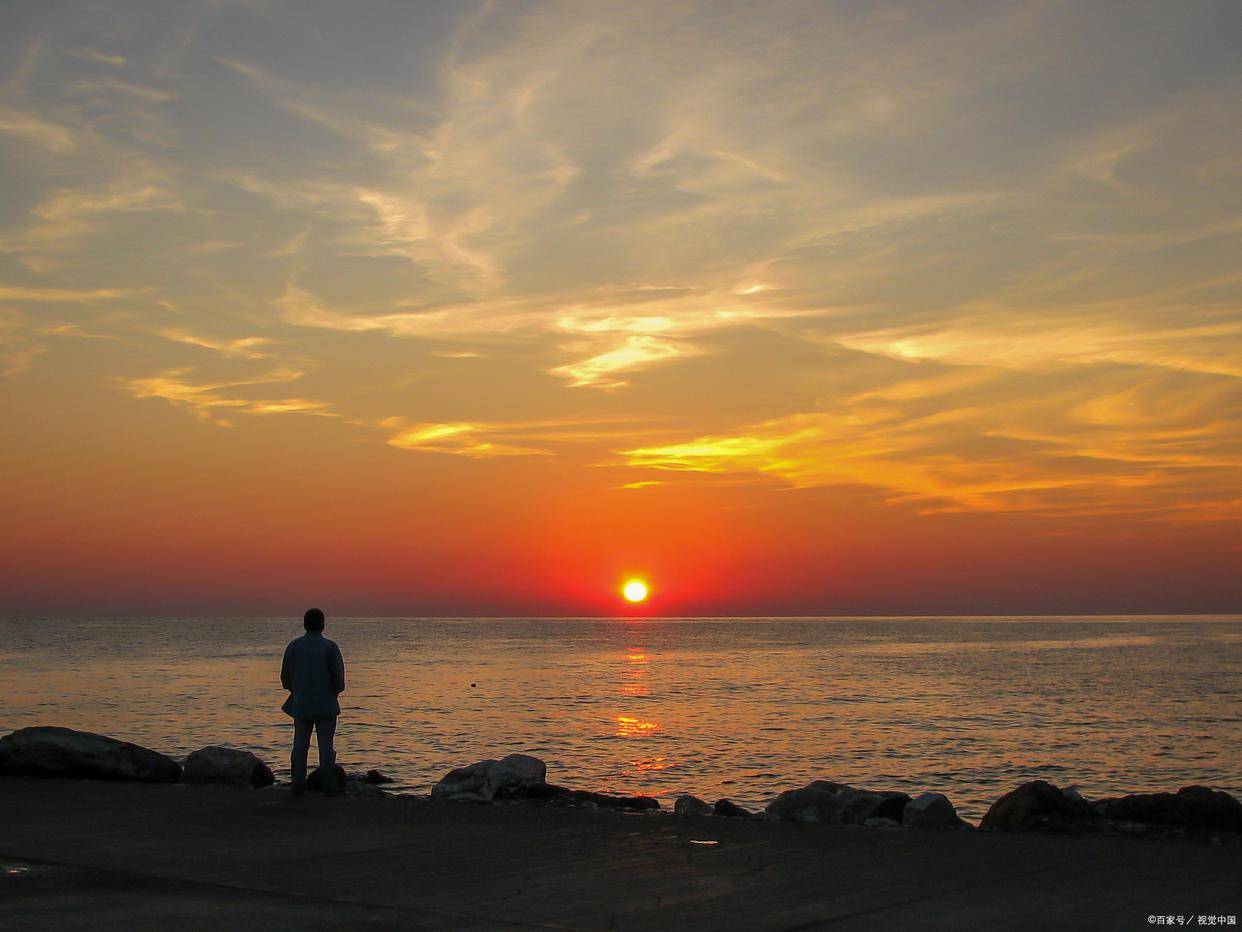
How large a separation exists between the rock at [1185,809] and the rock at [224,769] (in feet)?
33.2

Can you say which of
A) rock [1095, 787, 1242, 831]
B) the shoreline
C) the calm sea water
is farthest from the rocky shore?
the calm sea water

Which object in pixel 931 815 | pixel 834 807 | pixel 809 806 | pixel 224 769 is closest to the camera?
pixel 931 815

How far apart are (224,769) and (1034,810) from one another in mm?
9701

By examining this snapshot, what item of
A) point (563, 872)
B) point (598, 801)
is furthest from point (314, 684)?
point (563, 872)

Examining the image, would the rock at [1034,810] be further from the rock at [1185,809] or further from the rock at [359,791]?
the rock at [359,791]

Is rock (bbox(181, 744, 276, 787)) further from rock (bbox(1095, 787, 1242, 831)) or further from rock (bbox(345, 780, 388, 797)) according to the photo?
rock (bbox(1095, 787, 1242, 831))

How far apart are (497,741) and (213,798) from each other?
22.5 m

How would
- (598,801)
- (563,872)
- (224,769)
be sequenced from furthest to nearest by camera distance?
(224,769)
(598,801)
(563,872)

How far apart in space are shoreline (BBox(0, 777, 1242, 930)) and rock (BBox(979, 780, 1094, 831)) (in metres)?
1.52

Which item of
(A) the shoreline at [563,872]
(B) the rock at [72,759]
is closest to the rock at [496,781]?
(A) the shoreline at [563,872]

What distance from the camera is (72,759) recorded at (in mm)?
14398

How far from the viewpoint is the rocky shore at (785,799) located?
441 inches

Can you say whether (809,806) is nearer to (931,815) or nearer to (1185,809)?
(931,815)

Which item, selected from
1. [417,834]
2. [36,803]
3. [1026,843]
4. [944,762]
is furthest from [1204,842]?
[944,762]
